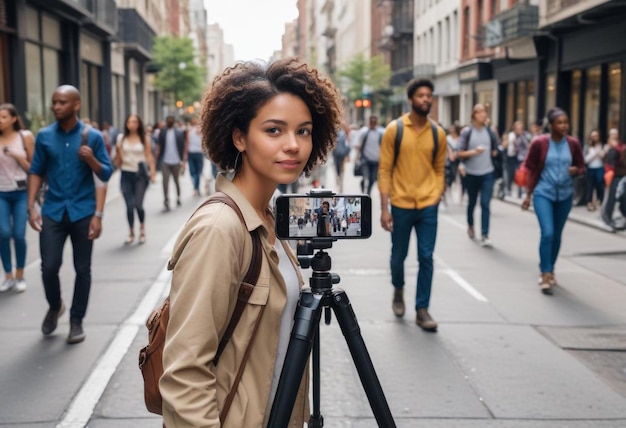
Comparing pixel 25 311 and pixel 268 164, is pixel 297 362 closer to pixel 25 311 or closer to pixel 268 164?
pixel 268 164

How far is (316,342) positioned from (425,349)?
3.94 meters

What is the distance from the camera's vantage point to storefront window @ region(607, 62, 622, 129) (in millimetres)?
20406

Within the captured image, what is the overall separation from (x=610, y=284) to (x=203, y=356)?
312 inches

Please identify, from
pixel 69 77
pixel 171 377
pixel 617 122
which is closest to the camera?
pixel 171 377

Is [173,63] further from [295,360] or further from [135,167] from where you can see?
[295,360]

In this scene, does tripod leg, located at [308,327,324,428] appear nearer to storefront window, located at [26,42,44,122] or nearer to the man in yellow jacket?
the man in yellow jacket

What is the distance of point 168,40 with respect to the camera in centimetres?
5275

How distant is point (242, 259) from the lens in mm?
2121

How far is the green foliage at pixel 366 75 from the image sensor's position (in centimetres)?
5578

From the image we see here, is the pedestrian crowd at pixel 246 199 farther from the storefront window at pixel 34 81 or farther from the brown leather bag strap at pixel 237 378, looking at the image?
the storefront window at pixel 34 81

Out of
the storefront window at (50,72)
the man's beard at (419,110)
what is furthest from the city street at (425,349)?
the storefront window at (50,72)

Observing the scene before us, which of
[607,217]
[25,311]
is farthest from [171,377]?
[607,217]

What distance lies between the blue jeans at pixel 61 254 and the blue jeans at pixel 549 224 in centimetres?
451

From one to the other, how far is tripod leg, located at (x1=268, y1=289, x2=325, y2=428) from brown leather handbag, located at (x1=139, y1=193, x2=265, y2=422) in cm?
11
